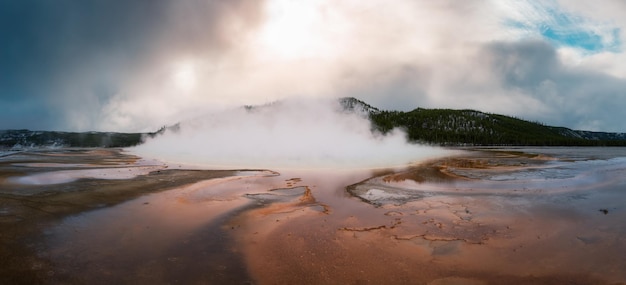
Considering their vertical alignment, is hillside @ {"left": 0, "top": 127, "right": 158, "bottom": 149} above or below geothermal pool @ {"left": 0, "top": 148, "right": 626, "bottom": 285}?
above

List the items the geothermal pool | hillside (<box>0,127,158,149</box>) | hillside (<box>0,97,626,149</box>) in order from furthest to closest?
hillside (<box>0,127,158,149</box>)
hillside (<box>0,97,626,149</box>)
the geothermal pool

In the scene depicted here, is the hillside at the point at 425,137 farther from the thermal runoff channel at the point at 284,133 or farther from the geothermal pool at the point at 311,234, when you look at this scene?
the geothermal pool at the point at 311,234

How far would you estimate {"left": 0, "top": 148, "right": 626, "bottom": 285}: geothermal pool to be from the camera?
6922mm

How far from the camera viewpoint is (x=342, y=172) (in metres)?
23.1

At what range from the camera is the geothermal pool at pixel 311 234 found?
6.92 meters

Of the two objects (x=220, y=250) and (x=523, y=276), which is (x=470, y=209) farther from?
(x=220, y=250)

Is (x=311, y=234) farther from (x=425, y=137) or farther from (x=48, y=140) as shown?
(x=48, y=140)

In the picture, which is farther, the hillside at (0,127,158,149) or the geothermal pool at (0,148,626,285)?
the hillside at (0,127,158,149)

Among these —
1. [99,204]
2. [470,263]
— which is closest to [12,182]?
[99,204]

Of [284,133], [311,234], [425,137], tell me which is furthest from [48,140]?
[311,234]

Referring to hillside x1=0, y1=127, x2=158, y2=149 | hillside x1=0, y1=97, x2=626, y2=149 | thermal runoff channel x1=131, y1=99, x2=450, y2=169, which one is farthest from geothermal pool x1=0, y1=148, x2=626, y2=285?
hillside x1=0, y1=127, x2=158, y2=149

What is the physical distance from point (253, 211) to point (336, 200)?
3545 millimetres

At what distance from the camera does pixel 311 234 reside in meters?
9.67

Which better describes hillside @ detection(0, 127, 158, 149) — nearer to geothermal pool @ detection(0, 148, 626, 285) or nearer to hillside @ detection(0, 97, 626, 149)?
hillside @ detection(0, 97, 626, 149)
